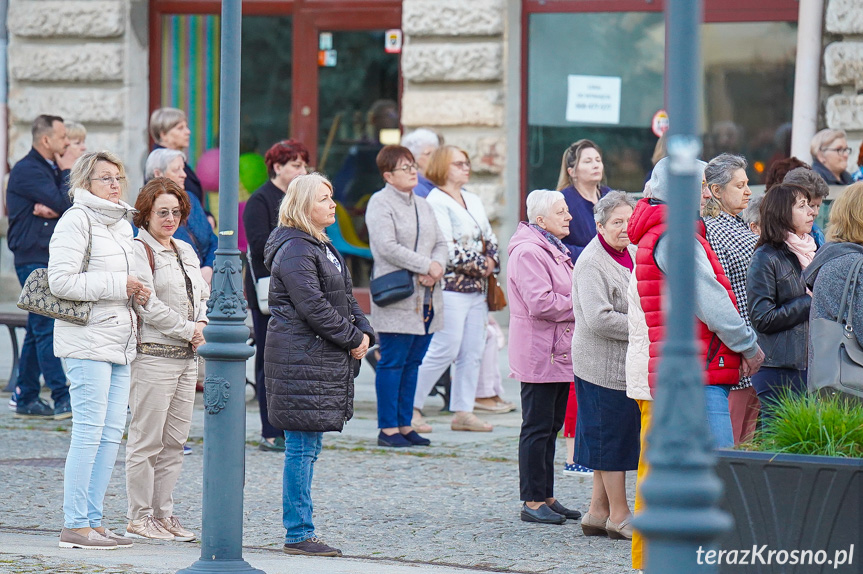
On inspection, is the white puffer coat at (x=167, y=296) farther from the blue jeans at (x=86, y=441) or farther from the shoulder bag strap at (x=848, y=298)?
the shoulder bag strap at (x=848, y=298)

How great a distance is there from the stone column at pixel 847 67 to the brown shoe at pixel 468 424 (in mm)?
4433

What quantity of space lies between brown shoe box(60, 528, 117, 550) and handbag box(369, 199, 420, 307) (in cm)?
298

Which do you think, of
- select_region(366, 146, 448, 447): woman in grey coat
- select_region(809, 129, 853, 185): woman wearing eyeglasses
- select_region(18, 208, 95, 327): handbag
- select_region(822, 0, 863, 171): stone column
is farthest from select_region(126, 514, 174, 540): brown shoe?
select_region(822, 0, 863, 171): stone column

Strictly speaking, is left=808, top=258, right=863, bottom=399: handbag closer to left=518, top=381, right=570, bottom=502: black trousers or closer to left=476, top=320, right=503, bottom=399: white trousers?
left=518, top=381, right=570, bottom=502: black trousers

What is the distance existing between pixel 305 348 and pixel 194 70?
8562mm

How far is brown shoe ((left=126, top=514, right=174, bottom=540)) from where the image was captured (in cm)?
622

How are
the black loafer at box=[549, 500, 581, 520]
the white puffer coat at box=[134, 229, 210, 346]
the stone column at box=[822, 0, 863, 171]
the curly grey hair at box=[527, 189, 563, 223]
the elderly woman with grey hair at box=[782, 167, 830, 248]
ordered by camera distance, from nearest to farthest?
1. the white puffer coat at box=[134, 229, 210, 346]
2. the black loafer at box=[549, 500, 581, 520]
3. the curly grey hair at box=[527, 189, 563, 223]
4. the elderly woman with grey hair at box=[782, 167, 830, 248]
5. the stone column at box=[822, 0, 863, 171]

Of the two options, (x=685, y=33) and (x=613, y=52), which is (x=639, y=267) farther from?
(x=613, y=52)

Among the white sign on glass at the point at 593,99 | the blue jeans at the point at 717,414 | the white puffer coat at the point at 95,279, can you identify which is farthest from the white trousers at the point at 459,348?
the white sign on glass at the point at 593,99

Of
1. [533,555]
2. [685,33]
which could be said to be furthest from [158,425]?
[685,33]

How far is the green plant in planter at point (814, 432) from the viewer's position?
14.5ft

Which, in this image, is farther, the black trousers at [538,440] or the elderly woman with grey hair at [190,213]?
the elderly woman with grey hair at [190,213]

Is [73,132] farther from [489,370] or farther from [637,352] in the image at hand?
[637,352]

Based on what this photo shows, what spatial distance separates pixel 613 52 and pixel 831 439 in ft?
28.7
